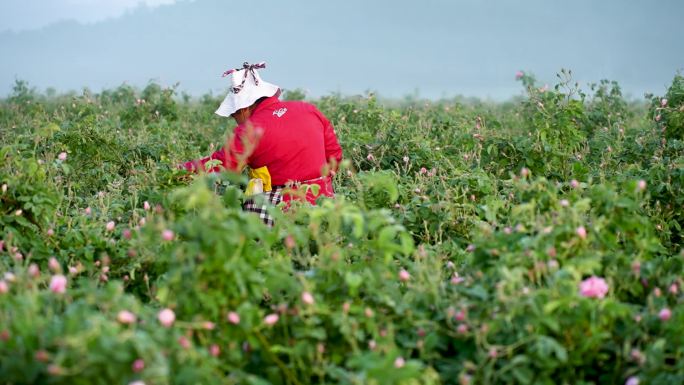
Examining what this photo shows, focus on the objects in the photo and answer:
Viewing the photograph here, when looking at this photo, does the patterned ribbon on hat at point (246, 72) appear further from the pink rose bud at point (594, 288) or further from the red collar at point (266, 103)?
the pink rose bud at point (594, 288)

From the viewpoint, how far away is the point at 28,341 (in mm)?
2252

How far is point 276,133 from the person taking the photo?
15.5 ft

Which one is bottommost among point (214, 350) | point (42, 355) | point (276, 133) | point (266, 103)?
point (214, 350)

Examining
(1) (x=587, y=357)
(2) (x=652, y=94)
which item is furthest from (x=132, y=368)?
(2) (x=652, y=94)

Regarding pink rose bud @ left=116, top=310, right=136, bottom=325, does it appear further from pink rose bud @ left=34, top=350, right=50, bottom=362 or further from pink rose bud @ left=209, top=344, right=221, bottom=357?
pink rose bud @ left=209, top=344, right=221, bottom=357

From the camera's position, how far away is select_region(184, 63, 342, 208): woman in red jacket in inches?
186

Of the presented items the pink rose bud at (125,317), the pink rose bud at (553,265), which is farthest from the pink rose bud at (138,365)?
the pink rose bud at (553,265)

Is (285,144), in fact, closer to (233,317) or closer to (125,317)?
(233,317)

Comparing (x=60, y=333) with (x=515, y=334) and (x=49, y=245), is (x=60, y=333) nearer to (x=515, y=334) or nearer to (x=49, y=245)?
(x=515, y=334)

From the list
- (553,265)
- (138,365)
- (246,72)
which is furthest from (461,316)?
(246,72)

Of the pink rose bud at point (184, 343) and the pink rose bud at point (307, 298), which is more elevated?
the pink rose bud at point (307, 298)

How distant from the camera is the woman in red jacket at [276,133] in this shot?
471 cm

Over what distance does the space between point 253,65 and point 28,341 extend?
9.98 ft

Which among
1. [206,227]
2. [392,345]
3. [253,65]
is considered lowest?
[392,345]
